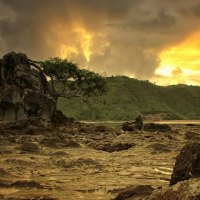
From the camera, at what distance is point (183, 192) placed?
277 inches

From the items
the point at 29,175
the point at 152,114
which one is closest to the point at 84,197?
the point at 29,175

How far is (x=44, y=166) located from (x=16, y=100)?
82.3 ft

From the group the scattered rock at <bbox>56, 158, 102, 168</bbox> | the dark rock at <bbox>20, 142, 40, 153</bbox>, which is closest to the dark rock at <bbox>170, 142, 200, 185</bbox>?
the scattered rock at <bbox>56, 158, 102, 168</bbox>

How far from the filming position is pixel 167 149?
25.2m

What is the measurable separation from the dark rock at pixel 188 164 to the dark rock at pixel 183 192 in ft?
10.4

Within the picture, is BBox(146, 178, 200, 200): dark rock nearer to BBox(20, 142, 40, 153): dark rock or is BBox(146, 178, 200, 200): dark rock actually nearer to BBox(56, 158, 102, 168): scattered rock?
BBox(56, 158, 102, 168): scattered rock

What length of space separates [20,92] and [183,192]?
37.4 metres

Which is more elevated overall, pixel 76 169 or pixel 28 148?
pixel 28 148

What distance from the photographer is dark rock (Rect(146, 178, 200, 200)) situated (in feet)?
22.2

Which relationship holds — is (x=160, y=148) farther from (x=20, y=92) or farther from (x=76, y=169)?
(x=20, y=92)

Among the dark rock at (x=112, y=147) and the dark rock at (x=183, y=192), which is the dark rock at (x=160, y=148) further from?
the dark rock at (x=183, y=192)

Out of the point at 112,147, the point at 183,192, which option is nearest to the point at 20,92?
the point at 112,147

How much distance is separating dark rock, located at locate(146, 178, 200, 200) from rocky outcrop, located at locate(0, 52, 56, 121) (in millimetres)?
34793

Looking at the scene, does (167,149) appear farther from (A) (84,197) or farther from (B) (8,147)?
(A) (84,197)
